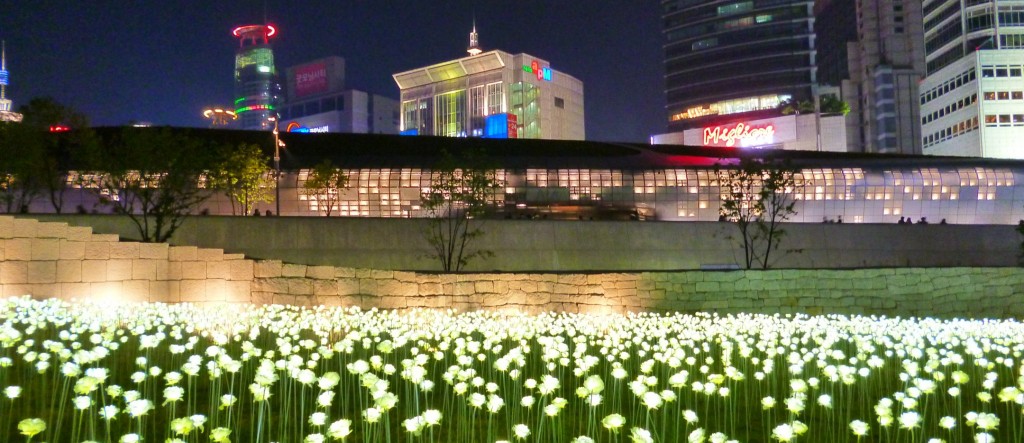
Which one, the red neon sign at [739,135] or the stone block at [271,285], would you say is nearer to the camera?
the stone block at [271,285]

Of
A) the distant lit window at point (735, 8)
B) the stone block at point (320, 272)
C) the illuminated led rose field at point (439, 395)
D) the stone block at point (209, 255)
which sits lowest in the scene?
the illuminated led rose field at point (439, 395)

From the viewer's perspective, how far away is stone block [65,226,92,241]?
17688 mm

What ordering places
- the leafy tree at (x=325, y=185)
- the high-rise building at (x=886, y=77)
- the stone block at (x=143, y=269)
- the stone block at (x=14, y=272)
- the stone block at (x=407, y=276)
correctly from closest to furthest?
the stone block at (x=14, y=272)
the stone block at (x=143, y=269)
the stone block at (x=407, y=276)
the leafy tree at (x=325, y=185)
the high-rise building at (x=886, y=77)

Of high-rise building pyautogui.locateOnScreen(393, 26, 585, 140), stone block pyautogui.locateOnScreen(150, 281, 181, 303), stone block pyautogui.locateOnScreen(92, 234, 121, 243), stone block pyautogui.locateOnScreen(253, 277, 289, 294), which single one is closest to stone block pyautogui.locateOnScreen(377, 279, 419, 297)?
stone block pyautogui.locateOnScreen(253, 277, 289, 294)

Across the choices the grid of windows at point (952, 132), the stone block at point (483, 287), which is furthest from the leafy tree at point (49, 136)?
the grid of windows at point (952, 132)

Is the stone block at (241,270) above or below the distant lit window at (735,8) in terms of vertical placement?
below

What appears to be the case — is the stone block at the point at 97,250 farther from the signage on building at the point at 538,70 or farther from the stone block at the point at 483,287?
the signage on building at the point at 538,70

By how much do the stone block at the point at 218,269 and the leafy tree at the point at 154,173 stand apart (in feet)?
26.3

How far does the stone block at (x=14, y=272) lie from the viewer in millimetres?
16781

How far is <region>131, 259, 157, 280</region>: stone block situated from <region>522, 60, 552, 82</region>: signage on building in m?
161

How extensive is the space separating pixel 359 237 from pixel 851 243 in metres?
21.6

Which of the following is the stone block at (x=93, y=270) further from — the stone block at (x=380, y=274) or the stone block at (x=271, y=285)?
the stone block at (x=380, y=274)

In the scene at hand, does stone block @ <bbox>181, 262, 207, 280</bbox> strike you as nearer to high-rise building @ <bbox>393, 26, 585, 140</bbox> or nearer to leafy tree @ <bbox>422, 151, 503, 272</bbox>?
leafy tree @ <bbox>422, 151, 503, 272</bbox>

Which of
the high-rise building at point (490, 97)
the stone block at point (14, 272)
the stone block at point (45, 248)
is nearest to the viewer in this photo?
the stone block at point (14, 272)
